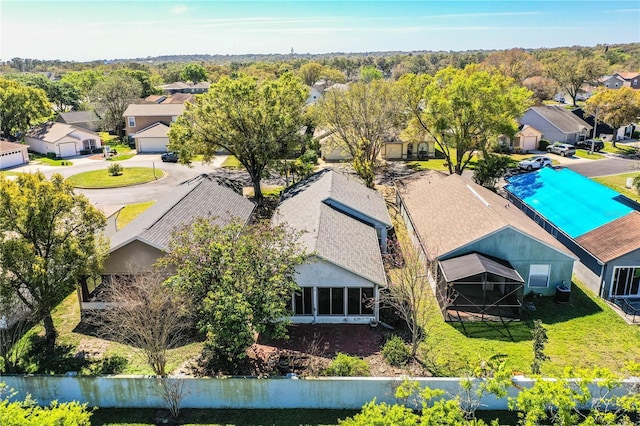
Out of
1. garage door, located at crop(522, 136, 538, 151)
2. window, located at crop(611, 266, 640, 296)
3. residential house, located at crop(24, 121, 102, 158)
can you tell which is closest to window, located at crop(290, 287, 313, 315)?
window, located at crop(611, 266, 640, 296)

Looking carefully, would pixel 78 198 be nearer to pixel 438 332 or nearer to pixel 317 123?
pixel 438 332

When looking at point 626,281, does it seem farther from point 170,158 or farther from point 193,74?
point 193,74

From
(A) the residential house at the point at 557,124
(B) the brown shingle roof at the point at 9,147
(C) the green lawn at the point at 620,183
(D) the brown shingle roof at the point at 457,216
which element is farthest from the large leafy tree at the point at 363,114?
(B) the brown shingle roof at the point at 9,147

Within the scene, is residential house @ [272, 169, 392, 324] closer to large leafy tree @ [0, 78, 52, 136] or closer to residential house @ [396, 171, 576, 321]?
residential house @ [396, 171, 576, 321]

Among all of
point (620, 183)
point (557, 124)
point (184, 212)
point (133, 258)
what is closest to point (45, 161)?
point (184, 212)

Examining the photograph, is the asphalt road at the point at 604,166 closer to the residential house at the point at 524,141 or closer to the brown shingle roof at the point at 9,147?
the residential house at the point at 524,141

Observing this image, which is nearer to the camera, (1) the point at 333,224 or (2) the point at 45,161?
(1) the point at 333,224

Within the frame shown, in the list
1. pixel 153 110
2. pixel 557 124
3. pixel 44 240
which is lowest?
pixel 44 240
